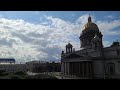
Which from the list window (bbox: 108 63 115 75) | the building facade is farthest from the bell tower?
→ window (bbox: 108 63 115 75)

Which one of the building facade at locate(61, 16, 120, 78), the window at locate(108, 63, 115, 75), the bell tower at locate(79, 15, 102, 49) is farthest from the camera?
the bell tower at locate(79, 15, 102, 49)

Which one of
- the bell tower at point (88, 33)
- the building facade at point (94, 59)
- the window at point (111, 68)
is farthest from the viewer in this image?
the bell tower at point (88, 33)

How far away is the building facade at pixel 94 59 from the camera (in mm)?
26250

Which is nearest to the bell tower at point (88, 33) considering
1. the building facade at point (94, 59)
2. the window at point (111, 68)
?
the building facade at point (94, 59)

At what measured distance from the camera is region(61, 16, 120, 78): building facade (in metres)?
26.2

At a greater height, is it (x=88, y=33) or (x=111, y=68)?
(x=88, y=33)

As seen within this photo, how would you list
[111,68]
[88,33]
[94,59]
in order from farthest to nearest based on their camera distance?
1. [88,33]
2. [94,59]
3. [111,68]

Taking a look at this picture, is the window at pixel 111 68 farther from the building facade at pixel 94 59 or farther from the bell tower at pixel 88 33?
the bell tower at pixel 88 33

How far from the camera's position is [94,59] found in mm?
28922

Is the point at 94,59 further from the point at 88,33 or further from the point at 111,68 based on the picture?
the point at 88,33

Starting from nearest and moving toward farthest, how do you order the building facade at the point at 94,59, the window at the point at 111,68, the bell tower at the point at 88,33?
the building facade at the point at 94,59
the window at the point at 111,68
the bell tower at the point at 88,33

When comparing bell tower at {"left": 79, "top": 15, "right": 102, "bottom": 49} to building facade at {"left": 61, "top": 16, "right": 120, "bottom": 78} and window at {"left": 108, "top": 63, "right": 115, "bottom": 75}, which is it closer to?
building facade at {"left": 61, "top": 16, "right": 120, "bottom": 78}

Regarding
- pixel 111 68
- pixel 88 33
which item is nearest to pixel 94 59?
pixel 111 68
